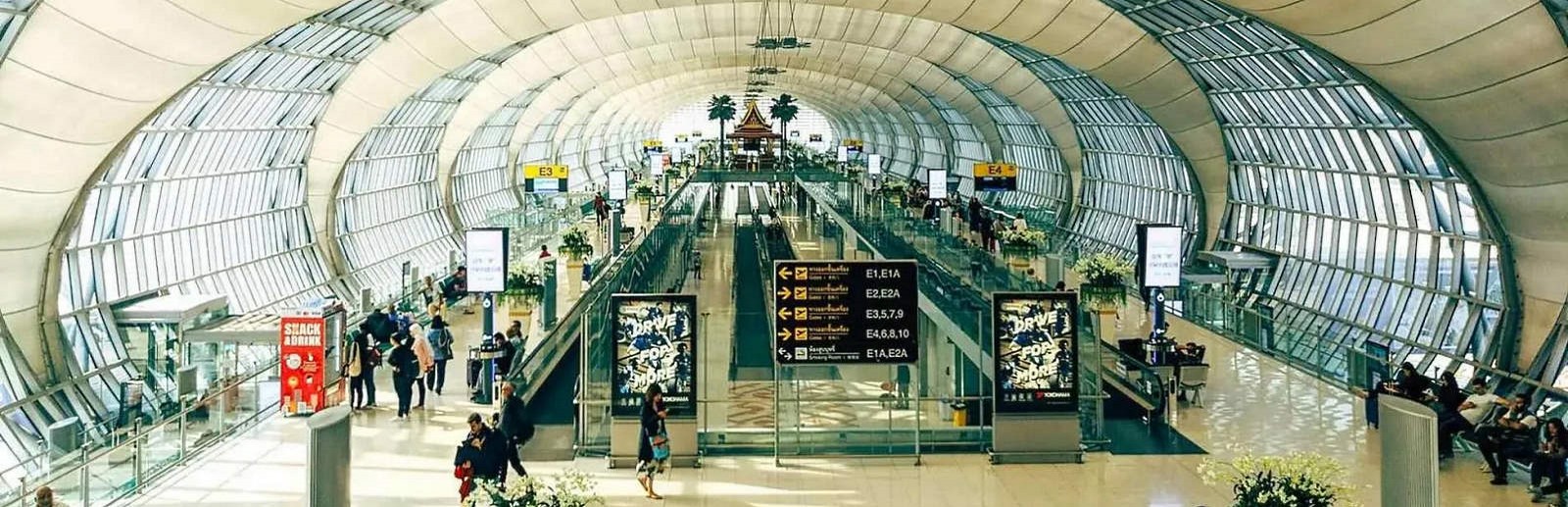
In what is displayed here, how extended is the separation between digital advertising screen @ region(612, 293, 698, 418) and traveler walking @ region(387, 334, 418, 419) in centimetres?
340

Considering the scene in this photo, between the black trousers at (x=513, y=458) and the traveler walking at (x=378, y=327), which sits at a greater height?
the traveler walking at (x=378, y=327)

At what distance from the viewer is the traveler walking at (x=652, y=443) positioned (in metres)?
13.8

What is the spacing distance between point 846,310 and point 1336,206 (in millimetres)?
24078

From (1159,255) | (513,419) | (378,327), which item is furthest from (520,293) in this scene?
(513,419)

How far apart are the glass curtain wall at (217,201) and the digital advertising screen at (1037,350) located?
16702 mm

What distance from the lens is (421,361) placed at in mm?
18547

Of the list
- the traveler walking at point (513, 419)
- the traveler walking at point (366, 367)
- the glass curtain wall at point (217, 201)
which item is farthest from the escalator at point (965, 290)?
the glass curtain wall at point (217, 201)

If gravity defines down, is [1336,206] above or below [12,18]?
below

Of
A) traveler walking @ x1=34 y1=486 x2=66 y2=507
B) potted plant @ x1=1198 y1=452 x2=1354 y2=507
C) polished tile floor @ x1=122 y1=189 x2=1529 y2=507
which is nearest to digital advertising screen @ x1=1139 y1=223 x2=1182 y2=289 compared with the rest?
polished tile floor @ x1=122 y1=189 x2=1529 y2=507

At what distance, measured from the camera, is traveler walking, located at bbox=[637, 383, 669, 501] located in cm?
1384

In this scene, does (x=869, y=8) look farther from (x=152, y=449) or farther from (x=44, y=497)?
(x=44, y=497)

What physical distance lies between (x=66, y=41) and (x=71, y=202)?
5381 millimetres

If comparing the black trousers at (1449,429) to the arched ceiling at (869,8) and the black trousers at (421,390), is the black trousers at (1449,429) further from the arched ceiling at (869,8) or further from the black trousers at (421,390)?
the arched ceiling at (869,8)

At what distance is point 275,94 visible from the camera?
36281 mm
